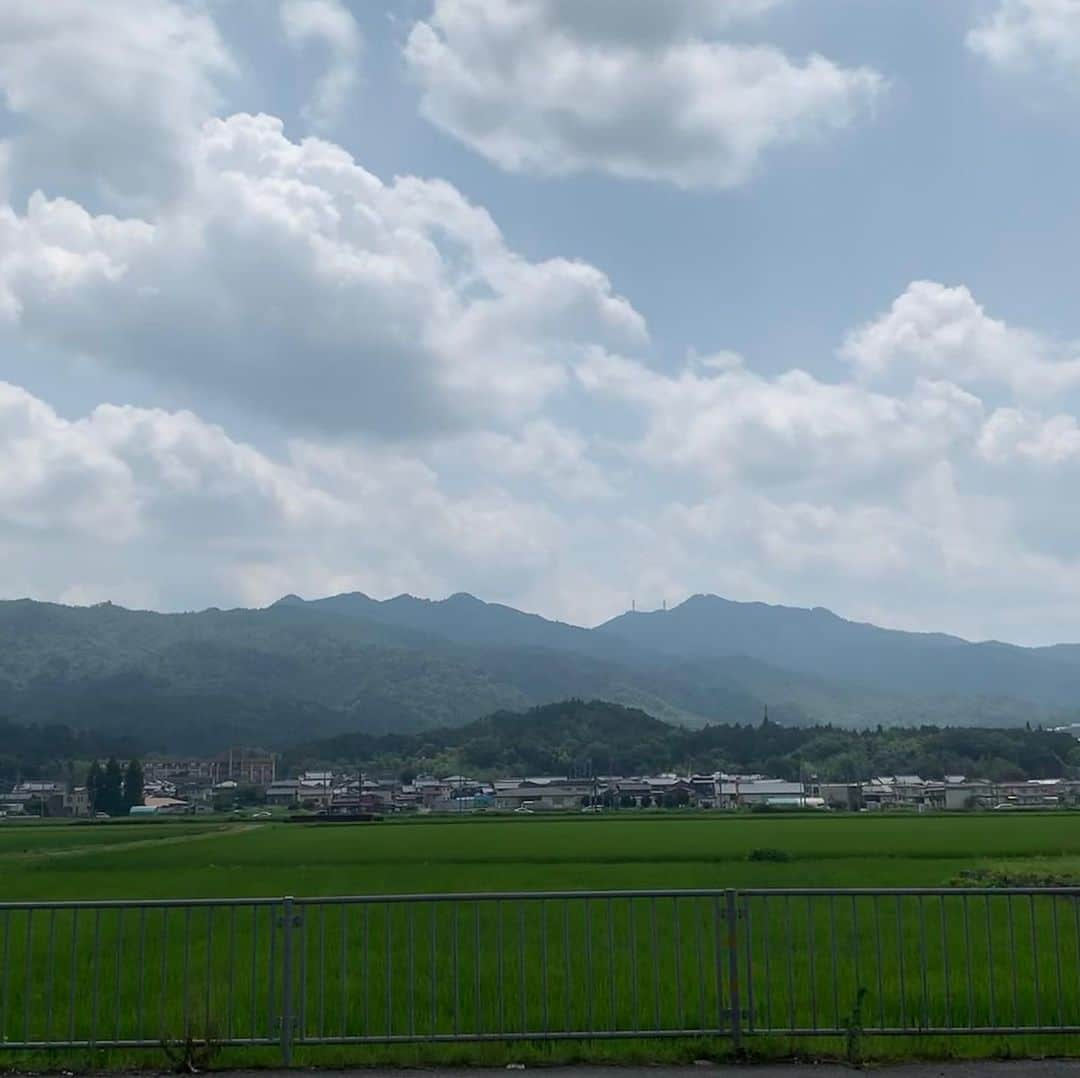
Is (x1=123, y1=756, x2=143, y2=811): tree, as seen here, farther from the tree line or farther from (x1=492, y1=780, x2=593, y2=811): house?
(x1=492, y1=780, x2=593, y2=811): house

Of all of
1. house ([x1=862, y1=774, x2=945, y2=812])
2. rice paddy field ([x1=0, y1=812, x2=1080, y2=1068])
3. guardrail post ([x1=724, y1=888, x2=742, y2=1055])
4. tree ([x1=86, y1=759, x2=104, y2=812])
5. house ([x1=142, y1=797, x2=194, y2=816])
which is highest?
guardrail post ([x1=724, y1=888, x2=742, y2=1055])

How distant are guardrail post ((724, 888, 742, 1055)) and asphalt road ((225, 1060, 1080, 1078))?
0.31 meters

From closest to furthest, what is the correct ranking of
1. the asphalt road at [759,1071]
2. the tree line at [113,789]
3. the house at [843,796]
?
the asphalt road at [759,1071] → the tree line at [113,789] → the house at [843,796]

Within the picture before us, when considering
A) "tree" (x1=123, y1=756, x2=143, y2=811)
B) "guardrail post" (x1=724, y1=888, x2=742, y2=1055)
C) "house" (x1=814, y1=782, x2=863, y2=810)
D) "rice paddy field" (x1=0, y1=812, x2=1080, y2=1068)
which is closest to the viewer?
"guardrail post" (x1=724, y1=888, x2=742, y2=1055)

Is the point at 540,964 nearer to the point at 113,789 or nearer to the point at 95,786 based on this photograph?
the point at 113,789

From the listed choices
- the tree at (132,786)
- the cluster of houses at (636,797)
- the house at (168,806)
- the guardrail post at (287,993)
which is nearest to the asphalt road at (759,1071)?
the guardrail post at (287,993)

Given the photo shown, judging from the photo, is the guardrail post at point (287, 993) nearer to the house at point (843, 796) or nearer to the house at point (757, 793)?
the house at point (843, 796)

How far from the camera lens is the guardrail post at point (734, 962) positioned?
1039cm

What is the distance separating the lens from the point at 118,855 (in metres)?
57.1

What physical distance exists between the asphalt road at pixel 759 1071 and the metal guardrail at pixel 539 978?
0.96 feet

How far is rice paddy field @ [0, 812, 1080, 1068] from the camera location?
10.5 metres

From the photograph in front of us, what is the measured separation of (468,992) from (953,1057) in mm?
6249

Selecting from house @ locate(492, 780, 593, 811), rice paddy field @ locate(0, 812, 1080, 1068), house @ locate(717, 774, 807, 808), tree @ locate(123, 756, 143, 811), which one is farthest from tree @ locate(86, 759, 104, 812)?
rice paddy field @ locate(0, 812, 1080, 1068)

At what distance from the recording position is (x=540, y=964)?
15.9 meters
